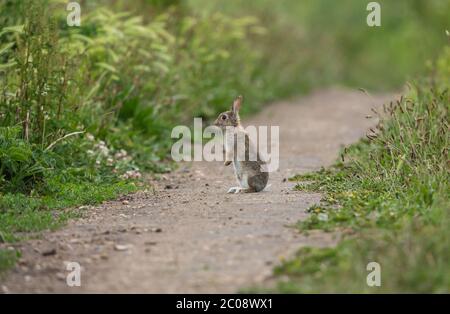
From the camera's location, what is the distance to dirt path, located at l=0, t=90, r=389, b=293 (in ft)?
18.9

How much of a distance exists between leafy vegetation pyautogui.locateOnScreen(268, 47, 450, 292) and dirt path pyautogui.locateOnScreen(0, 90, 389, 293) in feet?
0.91

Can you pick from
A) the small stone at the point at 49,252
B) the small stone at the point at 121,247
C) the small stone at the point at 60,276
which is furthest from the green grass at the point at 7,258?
the small stone at the point at 121,247

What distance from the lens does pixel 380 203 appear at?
23.6 ft

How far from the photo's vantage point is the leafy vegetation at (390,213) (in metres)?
5.43

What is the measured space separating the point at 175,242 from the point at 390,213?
1.82 meters

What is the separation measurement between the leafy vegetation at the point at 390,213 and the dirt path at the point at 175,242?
28cm

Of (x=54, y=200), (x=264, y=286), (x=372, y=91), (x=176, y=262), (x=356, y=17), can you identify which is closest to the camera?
(x=264, y=286)

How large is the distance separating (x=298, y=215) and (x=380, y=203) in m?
0.74

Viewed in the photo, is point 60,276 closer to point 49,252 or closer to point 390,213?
point 49,252

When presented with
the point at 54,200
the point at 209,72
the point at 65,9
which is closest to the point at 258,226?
the point at 54,200

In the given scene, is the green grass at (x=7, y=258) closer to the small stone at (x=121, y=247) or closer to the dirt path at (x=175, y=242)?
the dirt path at (x=175, y=242)

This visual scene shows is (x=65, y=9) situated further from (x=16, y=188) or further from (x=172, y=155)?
(x=16, y=188)

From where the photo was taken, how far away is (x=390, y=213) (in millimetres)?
6762

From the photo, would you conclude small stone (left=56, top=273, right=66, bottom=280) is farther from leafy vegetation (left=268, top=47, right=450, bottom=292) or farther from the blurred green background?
leafy vegetation (left=268, top=47, right=450, bottom=292)
